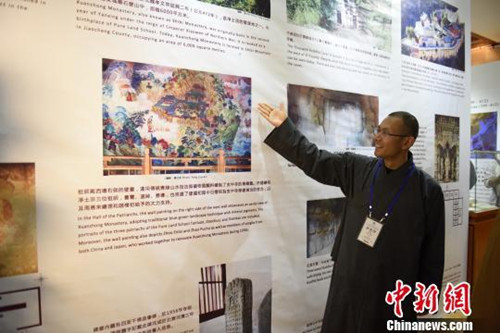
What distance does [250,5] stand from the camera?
→ 1.59 meters

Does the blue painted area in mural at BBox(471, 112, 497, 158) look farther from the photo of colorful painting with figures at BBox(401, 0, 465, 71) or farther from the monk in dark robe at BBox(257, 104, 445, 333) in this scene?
the monk in dark robe at BBox(257, 104, 445, 333)

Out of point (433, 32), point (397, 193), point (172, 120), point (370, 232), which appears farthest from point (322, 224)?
point (433, 32)

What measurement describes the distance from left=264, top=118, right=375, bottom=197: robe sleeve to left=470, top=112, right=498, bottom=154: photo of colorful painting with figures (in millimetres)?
3796

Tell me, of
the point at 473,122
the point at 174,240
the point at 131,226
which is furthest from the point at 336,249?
the point at 473,122

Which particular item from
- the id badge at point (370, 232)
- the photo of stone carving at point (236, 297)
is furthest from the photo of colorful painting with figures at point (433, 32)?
the photo of stone carving at point (236, 297)

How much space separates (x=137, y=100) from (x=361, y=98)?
1.32 metres

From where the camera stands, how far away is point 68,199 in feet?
3.88

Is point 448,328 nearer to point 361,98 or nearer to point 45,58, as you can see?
point 361,98

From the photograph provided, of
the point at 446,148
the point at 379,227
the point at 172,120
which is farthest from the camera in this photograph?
the point at 446,148

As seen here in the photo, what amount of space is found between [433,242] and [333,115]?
0.81 meters

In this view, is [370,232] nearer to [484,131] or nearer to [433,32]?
[433,32]

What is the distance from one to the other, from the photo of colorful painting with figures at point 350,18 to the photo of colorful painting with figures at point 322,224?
3.09 ft

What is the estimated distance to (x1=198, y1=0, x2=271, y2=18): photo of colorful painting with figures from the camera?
1.51 metres

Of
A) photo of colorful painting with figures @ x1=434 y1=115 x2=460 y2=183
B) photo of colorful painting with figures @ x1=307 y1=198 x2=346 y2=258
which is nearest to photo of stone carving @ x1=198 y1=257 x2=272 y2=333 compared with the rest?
photo of colorful painting with figures @ x1=307 y1=198 x2=346 y2=258
